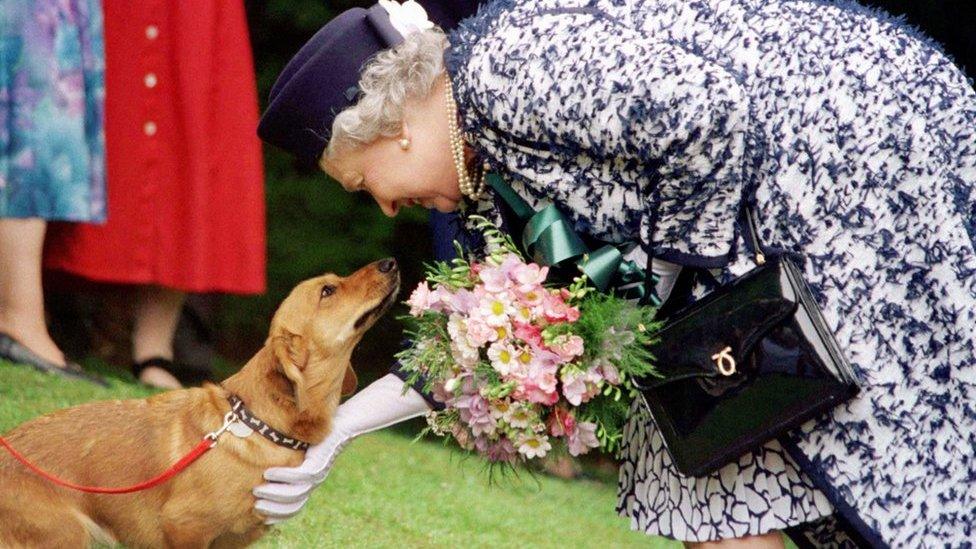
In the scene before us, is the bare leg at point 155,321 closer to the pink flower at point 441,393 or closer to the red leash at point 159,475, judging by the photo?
the red leash at point 159,475

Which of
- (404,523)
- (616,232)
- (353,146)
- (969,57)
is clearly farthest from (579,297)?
(969,57)

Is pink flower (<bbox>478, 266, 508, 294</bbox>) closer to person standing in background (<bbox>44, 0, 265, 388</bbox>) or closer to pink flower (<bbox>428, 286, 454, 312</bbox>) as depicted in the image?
pink flower (<bbox>428, 286, 454, 312</bbox>)

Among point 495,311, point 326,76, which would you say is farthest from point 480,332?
point 326,76

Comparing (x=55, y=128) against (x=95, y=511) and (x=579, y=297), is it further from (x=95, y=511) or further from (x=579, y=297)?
(x=579, y=297)

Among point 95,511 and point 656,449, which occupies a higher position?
point 656,449

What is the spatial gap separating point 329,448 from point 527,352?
1047mm

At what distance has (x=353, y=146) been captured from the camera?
2.39m

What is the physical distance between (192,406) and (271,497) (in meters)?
0.38

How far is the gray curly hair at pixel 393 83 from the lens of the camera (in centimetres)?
230

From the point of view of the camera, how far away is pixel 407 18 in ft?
7.91

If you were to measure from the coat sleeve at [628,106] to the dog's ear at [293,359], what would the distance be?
1195 mm

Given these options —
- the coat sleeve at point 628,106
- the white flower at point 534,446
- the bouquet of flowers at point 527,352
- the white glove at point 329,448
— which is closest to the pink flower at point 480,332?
the bouquet of flowers at point 527,352

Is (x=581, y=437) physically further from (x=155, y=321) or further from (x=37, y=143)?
(x=155, y=321)

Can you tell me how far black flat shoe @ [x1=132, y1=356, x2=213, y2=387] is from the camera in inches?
193
